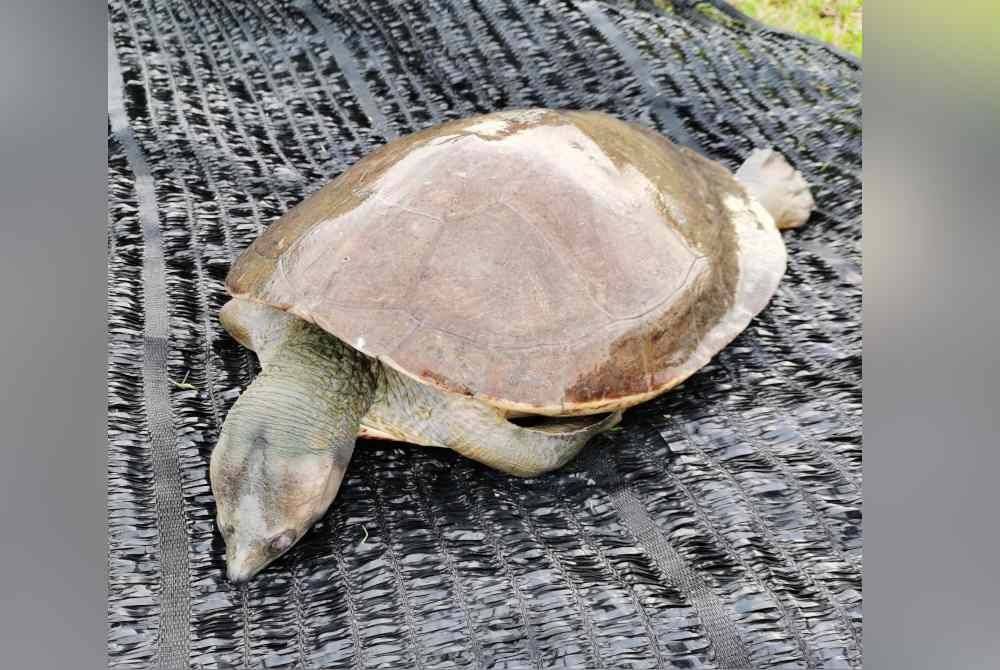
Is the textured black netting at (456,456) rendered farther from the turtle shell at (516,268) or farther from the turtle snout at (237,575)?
the turtle shell at (516,268)

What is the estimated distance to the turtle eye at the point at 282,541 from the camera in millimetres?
1083

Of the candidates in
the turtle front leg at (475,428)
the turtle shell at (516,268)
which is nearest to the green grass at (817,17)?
the turtle shell at (516,268)

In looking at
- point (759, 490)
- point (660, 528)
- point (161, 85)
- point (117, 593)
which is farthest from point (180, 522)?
point (161, 85)

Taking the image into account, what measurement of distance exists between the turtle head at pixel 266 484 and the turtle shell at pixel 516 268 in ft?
0.45

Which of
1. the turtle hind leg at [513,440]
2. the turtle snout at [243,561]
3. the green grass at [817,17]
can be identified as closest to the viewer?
the turtle snout at [243,561]

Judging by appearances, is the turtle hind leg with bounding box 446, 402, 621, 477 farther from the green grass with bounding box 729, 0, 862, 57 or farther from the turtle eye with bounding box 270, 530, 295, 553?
the green grass with bounding box 729, 0, 862, 57

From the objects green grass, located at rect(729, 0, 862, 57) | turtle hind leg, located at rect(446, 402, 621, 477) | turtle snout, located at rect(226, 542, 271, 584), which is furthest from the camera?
green grass, located at rect(729, 0, 862, 57)

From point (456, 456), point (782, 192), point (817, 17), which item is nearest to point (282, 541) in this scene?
point (456, 456)

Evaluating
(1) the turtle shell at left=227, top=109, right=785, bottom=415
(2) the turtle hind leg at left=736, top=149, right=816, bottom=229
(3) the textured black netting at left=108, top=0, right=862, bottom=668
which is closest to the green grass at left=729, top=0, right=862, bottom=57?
(3) the textured black netting at left=108, top=0, right=862, bottom=668

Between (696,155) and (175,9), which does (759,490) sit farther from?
(175,9)

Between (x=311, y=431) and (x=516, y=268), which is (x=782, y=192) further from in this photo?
(x=311, y=431)

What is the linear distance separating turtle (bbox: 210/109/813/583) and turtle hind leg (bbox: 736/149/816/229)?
243 mm

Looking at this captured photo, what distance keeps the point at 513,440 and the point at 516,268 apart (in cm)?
22

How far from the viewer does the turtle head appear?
1072mm
